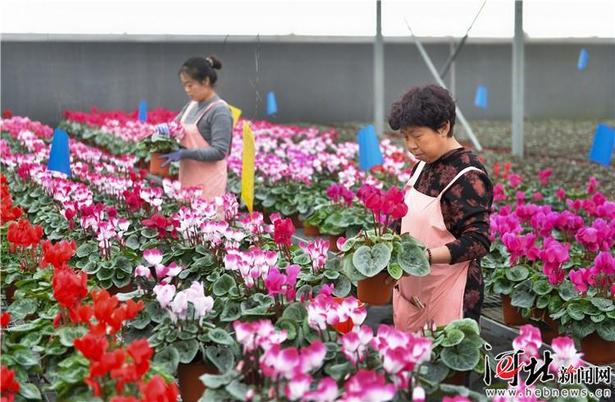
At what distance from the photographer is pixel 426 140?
8.31ft

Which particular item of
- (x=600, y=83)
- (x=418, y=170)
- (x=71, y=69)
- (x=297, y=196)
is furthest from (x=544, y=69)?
(x=418, y=170)

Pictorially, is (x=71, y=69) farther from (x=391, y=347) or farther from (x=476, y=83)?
(x=391, y=347)

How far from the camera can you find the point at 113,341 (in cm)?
214

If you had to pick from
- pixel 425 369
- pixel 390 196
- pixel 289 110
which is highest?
pixel 390 196

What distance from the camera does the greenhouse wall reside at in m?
14.8

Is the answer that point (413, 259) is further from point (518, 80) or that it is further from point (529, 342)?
point (518, 80)

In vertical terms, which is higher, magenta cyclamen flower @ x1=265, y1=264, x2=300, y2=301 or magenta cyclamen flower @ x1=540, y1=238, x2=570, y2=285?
magenta cyclamen flower @ x1=265, y1=264, x2=300, y2=301

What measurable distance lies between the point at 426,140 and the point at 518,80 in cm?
806

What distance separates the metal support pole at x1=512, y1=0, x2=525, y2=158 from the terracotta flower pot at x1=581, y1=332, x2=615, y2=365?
706cm

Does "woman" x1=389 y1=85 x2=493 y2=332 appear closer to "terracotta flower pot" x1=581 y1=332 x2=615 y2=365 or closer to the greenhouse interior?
the greenhouse interior

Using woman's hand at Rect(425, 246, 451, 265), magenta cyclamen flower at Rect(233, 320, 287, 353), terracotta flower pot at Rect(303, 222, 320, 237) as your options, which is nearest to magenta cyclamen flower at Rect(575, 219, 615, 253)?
woman's hand at Rect(425, 246, 451, 265)

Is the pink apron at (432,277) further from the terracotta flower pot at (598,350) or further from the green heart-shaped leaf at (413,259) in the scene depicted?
the terracotta flower pot at (598,350)

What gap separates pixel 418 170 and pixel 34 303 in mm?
1360

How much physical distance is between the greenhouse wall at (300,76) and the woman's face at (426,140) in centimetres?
996
